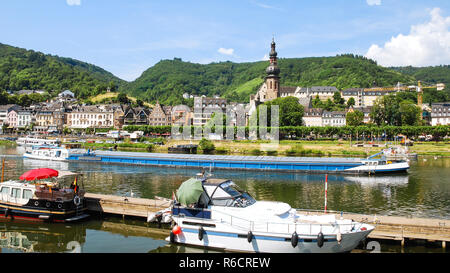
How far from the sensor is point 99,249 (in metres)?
20.9

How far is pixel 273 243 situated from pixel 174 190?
22447 millimetres

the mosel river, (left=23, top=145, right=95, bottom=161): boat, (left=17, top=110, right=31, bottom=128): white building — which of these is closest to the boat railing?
the mosel river

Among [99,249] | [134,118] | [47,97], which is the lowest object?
[99,249]

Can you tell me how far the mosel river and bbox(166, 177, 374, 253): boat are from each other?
1509mm

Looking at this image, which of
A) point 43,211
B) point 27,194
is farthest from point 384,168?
point 27,194

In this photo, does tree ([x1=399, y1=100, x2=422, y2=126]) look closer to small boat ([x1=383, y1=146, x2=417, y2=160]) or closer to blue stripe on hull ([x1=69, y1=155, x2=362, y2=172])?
small boat ([x1=383, y1=146, x2=417, y2=160])

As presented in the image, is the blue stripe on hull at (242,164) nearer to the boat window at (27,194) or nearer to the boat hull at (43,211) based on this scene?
the boat hull at (43,211)


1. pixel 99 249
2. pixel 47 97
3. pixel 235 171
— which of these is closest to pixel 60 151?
pixel 235 171

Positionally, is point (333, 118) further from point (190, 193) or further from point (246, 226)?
point (246, 226)

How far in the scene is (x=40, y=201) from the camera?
25.0m

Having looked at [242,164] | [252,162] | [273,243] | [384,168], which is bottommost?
[273,243]
